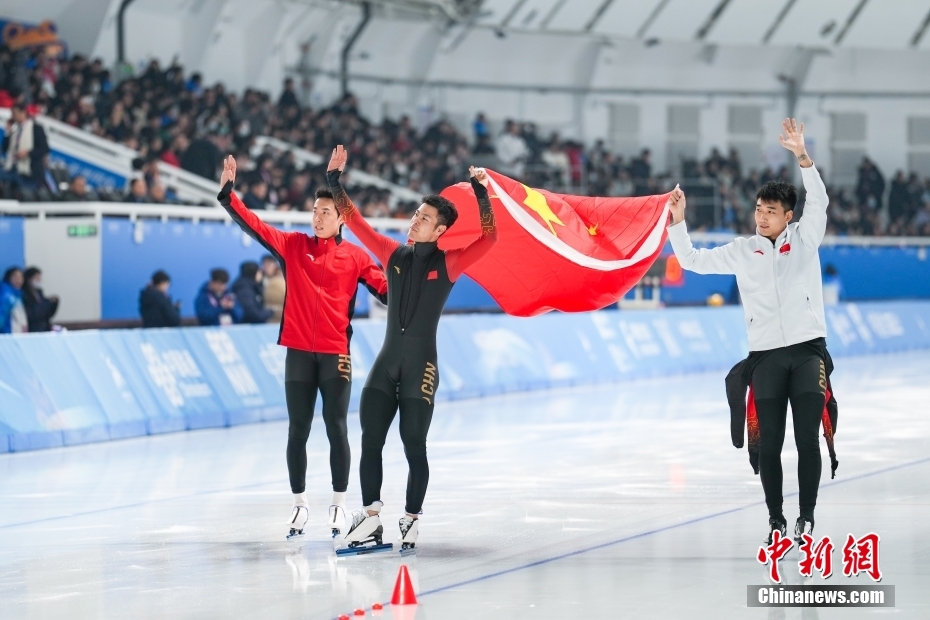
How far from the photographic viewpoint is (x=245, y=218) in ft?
28.7

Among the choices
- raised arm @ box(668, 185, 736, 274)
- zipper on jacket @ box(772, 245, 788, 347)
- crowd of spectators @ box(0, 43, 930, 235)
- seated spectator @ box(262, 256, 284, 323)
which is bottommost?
zipper on jacket @ box(772, 245, 788, 347)

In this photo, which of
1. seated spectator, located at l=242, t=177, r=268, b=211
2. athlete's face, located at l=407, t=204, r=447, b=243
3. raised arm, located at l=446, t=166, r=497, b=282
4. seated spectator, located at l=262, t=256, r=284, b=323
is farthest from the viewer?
seated spectator, located at l=242, t=177, r=268, b=211

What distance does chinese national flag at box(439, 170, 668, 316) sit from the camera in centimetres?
969

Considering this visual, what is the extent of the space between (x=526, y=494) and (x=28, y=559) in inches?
148

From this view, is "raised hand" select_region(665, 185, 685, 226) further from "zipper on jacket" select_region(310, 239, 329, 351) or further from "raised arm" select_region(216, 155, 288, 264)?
"raised arm" select_region(216, 155, 288, 264)

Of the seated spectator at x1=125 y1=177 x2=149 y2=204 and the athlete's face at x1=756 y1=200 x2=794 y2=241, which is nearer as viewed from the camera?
the athlete's face at x1=756 y1=200 x2=794 y2=241

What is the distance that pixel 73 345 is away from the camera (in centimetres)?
1418

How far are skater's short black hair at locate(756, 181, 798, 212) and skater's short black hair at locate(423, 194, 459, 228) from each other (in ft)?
5.57

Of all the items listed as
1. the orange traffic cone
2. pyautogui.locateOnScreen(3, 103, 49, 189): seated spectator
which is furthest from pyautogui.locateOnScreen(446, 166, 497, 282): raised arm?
pyautogui.locateOnScreen(3, 103, 49, 189): seated spectator

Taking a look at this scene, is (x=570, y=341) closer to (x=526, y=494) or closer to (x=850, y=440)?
(x=850, y=440)

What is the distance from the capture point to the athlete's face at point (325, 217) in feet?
28.8

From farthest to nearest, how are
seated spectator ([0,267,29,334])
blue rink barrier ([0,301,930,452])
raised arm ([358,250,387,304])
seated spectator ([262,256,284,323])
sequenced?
seated spectator ([262,256,284,323]) → seated spectator ([0,267,29,334]) → blue rink barrier ([0,301,930,452]) → raised arm ([358,250,387,304])

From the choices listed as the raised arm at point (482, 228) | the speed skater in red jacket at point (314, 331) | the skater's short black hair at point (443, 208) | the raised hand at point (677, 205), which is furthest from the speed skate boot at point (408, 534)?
the raised hand at point (677, 205)

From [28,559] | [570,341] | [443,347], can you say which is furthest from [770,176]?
[28,559]
